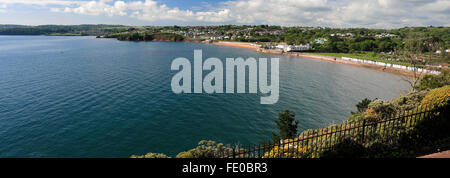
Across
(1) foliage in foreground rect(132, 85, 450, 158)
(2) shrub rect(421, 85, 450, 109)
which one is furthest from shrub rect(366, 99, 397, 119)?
(2) shrub rect(421, 85, 450, 109)

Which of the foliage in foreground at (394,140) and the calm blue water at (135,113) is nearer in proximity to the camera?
the foliage in foreground at (394,140)

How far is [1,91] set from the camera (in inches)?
1315

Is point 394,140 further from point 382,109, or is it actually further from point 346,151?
point 382,109

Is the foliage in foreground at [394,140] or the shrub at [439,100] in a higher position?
the shrub at [439,100]

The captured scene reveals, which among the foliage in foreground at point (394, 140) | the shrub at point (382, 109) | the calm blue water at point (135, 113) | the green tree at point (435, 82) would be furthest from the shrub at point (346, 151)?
the green tree at point (435, 82)

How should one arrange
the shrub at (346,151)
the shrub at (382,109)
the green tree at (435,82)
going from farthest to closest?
the green tree at (435,82) → the shrub at (382,109) → the shrub at (346,151)

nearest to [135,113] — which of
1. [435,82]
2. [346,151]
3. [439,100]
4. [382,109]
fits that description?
[346,151]

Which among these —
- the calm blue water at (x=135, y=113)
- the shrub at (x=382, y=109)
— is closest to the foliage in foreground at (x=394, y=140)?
the shrub at (x=382, y=109)

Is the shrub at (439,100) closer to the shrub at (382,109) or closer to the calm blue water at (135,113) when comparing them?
the shrub at (382,109)

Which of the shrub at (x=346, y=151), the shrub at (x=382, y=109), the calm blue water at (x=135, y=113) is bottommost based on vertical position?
the calm blue water at (x=135, y=113)

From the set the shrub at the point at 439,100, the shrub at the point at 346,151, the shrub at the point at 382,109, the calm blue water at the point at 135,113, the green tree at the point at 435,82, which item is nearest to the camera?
the shrub at the point at 346,151

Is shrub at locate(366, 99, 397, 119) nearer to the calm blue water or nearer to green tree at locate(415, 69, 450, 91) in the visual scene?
the calm blue water

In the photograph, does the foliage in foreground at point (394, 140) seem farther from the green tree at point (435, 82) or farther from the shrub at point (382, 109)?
the green tree at point (435, 82)
